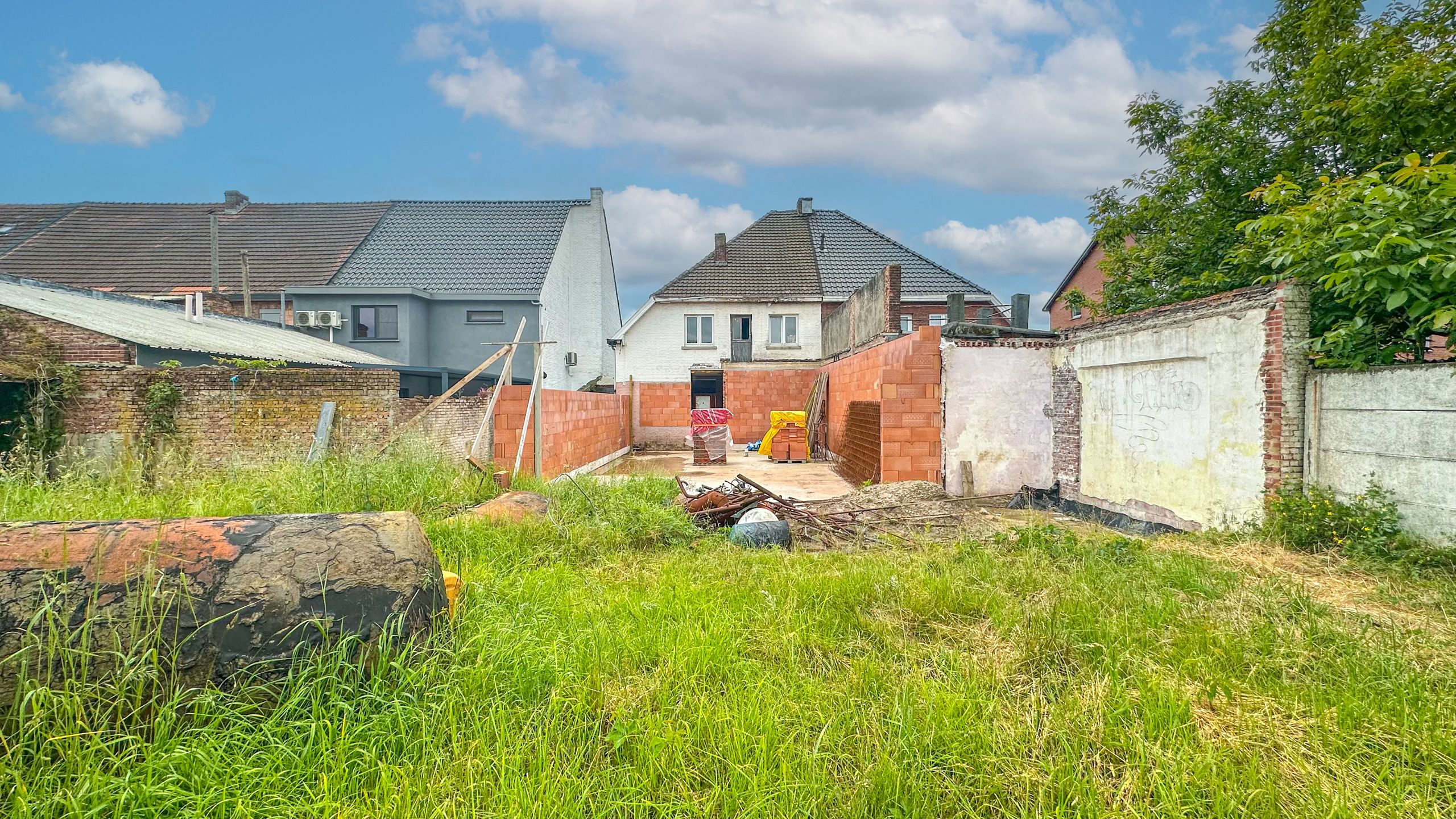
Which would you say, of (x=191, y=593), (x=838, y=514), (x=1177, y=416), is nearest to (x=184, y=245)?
(x=838, y=514)

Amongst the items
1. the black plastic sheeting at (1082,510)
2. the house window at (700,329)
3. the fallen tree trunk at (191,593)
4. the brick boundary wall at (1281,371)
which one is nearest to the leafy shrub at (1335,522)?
the brick boundary wall at (1281,371)

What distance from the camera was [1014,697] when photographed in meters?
2.72

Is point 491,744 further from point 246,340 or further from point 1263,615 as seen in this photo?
point 246,340

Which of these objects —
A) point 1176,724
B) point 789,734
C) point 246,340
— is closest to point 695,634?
point 789,734

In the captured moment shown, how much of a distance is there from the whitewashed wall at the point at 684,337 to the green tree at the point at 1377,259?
17179 millimetres

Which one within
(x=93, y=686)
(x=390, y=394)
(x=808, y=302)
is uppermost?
(x=808, y=302)

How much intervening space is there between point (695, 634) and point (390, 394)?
7577 mm

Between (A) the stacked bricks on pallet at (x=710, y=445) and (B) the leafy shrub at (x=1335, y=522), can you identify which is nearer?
(B) the leafy shrub at (x=1335, y=522)

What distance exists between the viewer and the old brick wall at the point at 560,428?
29.9 ft

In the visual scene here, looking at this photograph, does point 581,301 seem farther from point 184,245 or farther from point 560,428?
point 560,428

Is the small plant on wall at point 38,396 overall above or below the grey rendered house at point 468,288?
below

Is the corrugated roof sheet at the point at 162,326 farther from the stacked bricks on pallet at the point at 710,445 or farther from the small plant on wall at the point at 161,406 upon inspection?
the stacked bricks on pallet at the point at 710,445

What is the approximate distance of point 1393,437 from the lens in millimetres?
5195

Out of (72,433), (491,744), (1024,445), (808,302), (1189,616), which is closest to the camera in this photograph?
(491,744)
